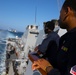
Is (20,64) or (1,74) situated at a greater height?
(20,64)

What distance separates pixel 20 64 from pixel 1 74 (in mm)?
4153

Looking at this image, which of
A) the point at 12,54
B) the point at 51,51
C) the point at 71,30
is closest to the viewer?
the point at 71,30

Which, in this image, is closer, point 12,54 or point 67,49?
point 67,49

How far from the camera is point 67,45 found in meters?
1.86

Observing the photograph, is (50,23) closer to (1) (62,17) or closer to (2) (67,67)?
(1) (62,17)

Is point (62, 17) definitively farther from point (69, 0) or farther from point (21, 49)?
point (21, 49)

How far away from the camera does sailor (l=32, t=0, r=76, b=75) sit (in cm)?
175

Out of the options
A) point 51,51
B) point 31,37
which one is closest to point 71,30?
point 51,51

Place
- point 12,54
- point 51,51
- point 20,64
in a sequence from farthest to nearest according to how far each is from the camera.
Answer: point 12,54
point 20,64
point 51,51

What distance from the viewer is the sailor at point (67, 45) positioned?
175cm

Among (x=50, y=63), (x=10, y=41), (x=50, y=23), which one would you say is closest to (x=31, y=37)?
(x=10, y=41)

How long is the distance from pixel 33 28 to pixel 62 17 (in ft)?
83.5

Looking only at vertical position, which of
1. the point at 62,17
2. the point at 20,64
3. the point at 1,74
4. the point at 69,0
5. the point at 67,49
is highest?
the point at 69,0

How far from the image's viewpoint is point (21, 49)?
79.6 ft
